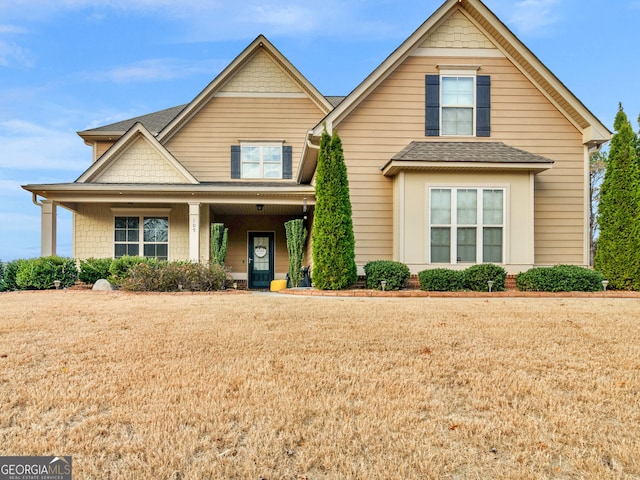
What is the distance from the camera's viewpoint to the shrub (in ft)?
36.8

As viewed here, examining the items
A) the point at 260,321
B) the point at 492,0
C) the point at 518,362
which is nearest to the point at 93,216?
the point at 260,321

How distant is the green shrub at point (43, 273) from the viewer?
13172 mm

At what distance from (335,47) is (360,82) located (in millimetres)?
9508

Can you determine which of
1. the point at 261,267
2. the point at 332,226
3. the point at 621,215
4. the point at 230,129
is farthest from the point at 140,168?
the point at 621,215

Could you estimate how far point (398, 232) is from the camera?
1229 centimetres

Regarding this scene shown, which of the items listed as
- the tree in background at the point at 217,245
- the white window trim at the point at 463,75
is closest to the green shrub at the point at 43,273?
the tree in background at the point at 217,245

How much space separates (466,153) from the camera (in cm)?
1231

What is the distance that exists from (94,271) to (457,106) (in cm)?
1134

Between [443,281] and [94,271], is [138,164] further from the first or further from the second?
[443,281]

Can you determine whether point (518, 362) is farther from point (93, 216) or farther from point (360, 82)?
point (93, 216)

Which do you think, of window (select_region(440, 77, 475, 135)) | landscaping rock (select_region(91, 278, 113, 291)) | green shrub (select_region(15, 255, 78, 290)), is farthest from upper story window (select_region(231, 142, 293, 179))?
green shrub (select_region(15, 255, 78, 290))

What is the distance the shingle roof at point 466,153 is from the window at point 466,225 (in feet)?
2.55

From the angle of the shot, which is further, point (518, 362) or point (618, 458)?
point (518, 362)

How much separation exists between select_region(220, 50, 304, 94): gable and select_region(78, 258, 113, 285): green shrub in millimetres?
7302
